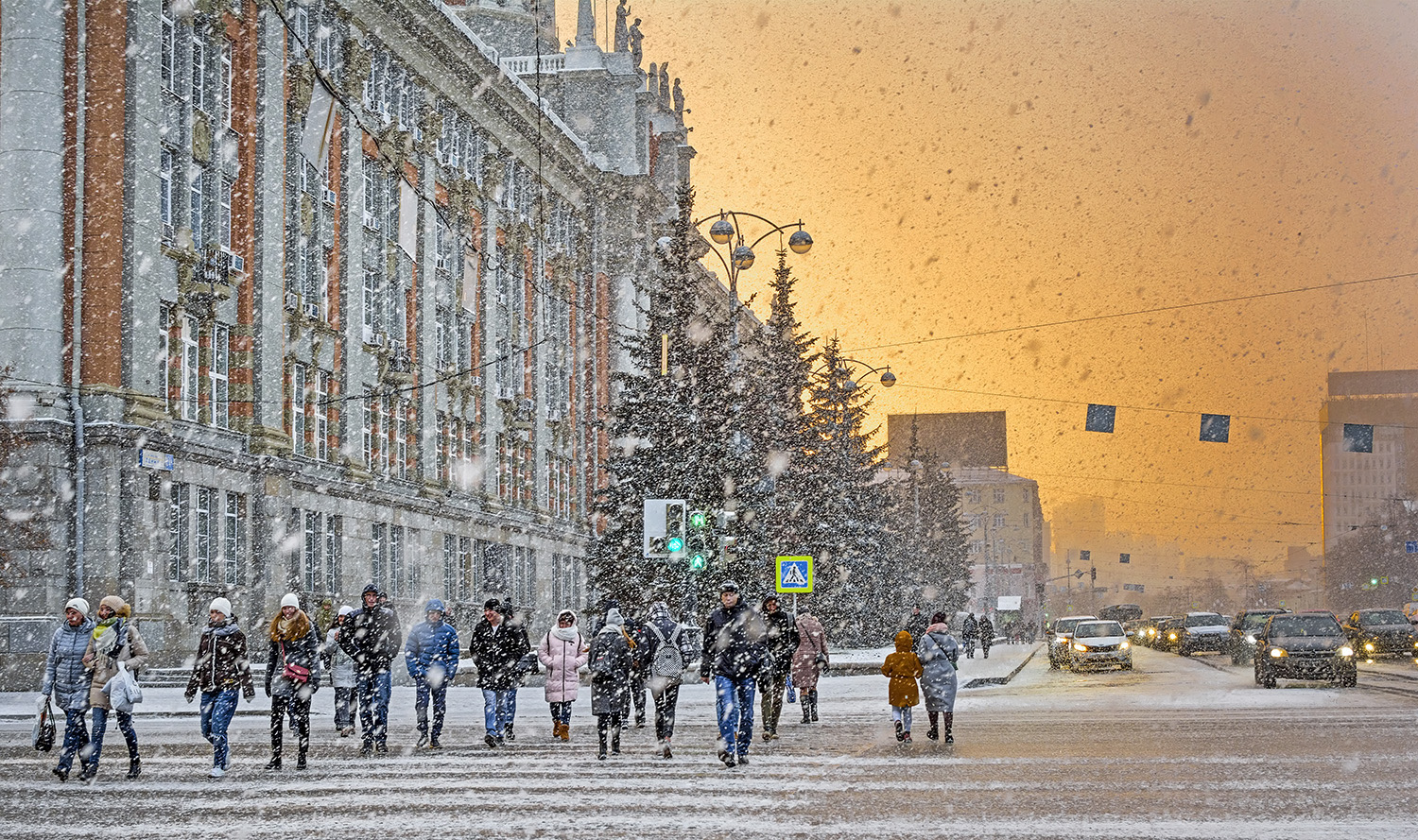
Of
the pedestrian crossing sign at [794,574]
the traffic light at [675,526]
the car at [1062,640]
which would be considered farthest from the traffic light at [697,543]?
the car at [1062,640]

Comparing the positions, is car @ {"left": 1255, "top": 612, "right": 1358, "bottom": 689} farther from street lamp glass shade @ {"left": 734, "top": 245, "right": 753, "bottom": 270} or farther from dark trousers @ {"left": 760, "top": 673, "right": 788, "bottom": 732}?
dark trousers @ {"left": 760, "top": 673, "right": 788, "bottom": 732}

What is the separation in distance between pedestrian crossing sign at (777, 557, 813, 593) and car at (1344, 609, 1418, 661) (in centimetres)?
2457

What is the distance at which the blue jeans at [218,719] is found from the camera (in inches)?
604

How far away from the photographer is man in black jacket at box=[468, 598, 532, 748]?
19.3 metres

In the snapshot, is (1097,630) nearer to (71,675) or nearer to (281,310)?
(281,310)

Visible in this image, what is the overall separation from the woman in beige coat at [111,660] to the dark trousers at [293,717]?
1.31 metres

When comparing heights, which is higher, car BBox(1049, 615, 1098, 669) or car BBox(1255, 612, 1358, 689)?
car BBox(1255, 612, 1358, 689)

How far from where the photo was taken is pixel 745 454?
39.9 m

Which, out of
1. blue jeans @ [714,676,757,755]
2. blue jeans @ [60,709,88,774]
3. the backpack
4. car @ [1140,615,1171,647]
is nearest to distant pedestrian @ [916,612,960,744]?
the backpack

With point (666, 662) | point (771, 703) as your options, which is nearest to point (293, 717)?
point (666, 662)

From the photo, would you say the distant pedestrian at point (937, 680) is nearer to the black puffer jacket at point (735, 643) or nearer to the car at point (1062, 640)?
the black puffer jacket at point (735, 643)

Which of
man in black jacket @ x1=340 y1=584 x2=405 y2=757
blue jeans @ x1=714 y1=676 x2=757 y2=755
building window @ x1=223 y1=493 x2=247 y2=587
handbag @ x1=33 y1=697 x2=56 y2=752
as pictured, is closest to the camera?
blue jeans @ x1=714 y1=676 x2=757 y2=755

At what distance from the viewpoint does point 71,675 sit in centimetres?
1528

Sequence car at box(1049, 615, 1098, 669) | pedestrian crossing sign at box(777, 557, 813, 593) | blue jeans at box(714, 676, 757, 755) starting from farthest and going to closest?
car at box(1049, 615, 1098, 669), pedestrian crossing sign at box(777, 557, 813, 593), blue jeans at box(714, 676, 757, 755)
